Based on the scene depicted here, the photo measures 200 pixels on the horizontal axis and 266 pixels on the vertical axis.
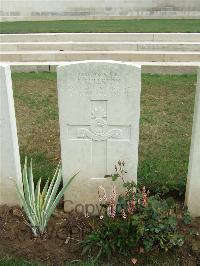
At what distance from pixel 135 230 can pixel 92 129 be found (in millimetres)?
953

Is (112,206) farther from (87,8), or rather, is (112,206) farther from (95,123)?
(87,8)

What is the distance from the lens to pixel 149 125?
6000 mm

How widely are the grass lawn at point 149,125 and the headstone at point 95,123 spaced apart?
26.1 inches

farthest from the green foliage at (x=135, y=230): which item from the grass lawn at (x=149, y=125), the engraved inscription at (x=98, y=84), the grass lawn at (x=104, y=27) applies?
the grass lawn at (x=104, y=27)

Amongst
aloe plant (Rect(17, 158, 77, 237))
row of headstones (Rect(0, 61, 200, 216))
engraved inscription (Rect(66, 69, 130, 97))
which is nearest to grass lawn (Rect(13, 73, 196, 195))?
row of headstones (Rect(0, 61, 200, 216))

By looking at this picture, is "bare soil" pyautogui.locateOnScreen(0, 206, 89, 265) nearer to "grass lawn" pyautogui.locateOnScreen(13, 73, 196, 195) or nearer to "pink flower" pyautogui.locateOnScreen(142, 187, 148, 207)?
"pink flower" pyautogui.locateOnScreen(142, 187, 148, 207)

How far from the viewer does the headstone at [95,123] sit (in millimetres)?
3320

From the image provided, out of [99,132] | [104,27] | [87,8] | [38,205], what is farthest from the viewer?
[87,8]

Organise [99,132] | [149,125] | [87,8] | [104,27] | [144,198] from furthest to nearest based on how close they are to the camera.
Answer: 1. [87,8]
2. [104,27]
3. [149,125]
4. [99,132]
5. [144,198]

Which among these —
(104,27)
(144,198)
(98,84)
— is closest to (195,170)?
(144,198)

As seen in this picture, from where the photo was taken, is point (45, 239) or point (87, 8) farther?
point (87, 8)

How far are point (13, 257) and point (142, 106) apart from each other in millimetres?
3986

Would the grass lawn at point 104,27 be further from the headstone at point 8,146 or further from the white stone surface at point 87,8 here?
the headstone at point 8,146

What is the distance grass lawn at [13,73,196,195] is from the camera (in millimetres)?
4625
